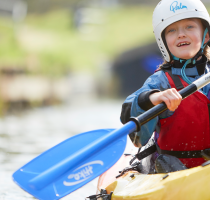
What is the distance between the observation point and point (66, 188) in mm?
1836

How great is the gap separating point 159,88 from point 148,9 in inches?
1218

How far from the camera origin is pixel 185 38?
81.4 inches

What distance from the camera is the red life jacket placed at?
1.94m

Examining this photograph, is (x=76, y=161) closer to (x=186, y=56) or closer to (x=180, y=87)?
(x=180, y=87)

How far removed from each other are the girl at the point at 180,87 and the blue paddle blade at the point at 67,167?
0.77ft

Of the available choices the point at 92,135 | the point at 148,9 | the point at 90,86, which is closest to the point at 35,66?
the point at 90,86

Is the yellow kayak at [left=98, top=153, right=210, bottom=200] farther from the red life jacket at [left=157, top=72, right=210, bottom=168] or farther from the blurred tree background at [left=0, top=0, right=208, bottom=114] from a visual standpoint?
the blurred tree background at [left=0, top=0, right=208, bottom=114]

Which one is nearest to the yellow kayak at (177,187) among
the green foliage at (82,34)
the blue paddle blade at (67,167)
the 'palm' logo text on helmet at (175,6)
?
the blue paddle blade at (67,167)

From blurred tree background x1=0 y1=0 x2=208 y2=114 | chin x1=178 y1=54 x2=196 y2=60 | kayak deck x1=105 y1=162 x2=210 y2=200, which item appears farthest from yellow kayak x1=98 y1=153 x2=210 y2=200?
blurred tree background x1=0 y1=0 x2=208 y2=114

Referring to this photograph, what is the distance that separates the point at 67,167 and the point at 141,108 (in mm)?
546

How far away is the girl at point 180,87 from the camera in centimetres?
194

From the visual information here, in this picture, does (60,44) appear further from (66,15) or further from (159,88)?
(159,88)

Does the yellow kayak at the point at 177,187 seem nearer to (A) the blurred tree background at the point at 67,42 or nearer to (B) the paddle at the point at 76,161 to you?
(B) the paddle at the point at 76,161

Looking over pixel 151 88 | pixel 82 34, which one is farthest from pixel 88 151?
pixel 82 34
